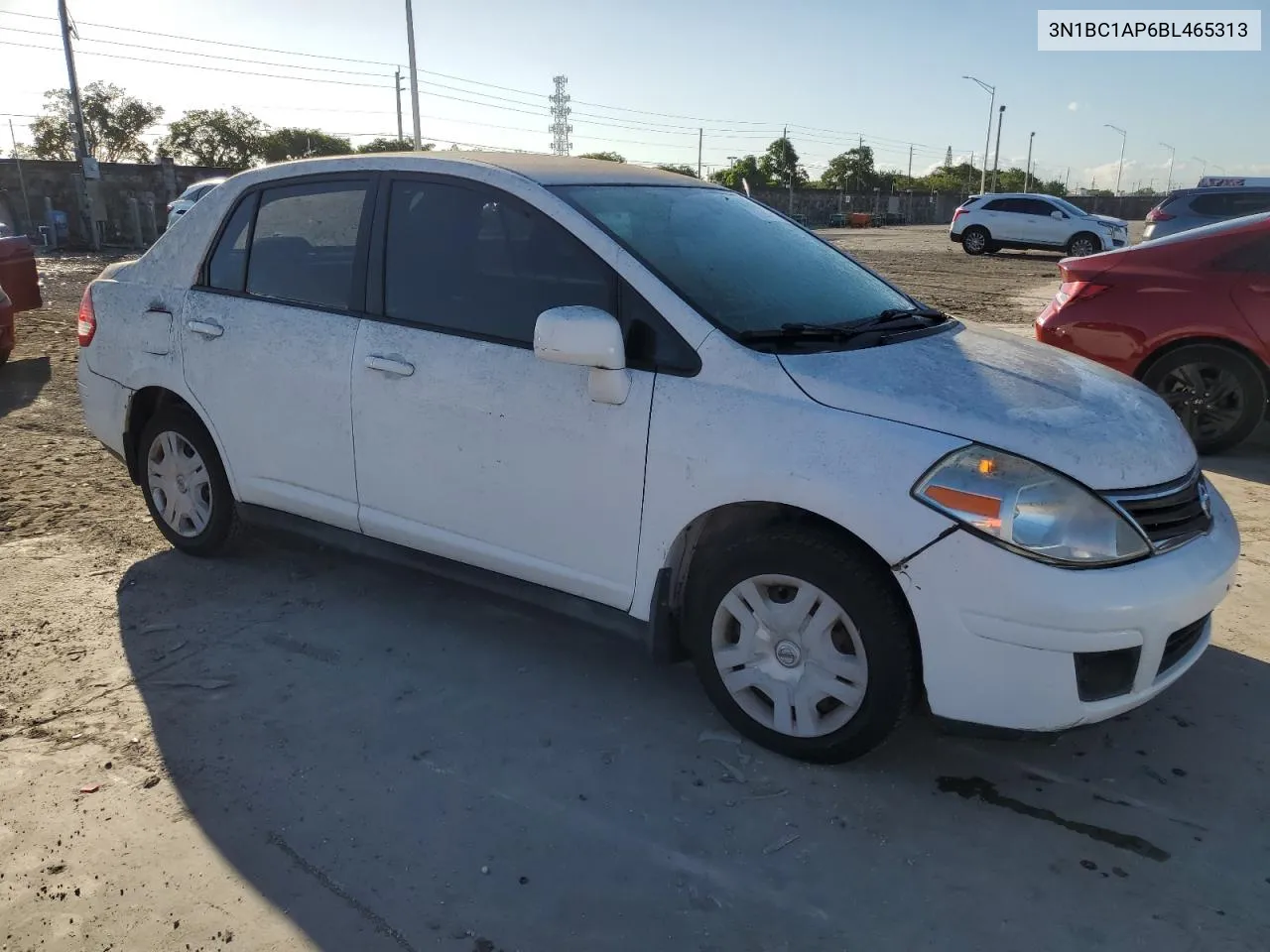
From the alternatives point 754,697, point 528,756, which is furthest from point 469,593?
point 754,697

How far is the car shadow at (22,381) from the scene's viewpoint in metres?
7.57

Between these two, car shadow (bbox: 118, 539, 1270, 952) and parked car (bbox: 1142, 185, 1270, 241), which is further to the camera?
parked car (bbox: 1142, 185, 1270, 241)

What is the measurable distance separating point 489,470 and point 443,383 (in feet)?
1.13

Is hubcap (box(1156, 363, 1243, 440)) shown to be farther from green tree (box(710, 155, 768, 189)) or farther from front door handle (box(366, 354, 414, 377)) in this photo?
green tree (box(710, 155, 768, 189))

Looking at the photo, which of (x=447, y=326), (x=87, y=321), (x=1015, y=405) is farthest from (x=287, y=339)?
(x=1015, y=405)

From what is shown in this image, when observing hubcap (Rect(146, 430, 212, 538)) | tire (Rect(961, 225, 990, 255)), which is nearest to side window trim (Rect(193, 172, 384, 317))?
hubcap (Rect(146, 430, 212, 538))

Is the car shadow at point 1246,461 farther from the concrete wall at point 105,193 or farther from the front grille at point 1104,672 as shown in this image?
the concrete wall at point 105,193

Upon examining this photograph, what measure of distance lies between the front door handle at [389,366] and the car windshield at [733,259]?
32.0 inches

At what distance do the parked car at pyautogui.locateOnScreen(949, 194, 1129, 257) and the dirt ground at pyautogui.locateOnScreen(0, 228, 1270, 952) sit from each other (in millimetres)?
24739

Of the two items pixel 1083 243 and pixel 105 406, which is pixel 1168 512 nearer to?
pixel 105 406

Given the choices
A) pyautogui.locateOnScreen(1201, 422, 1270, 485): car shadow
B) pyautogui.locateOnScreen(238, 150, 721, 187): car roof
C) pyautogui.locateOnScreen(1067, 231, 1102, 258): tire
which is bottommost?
pyautogui.locateOnScreen(1201, 422, 1270, 485): car shadow

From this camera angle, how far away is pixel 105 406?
4.53 m

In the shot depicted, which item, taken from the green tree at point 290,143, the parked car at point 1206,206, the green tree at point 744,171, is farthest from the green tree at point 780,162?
the parked car at point 1206,206

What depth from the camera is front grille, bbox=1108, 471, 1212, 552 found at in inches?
104
